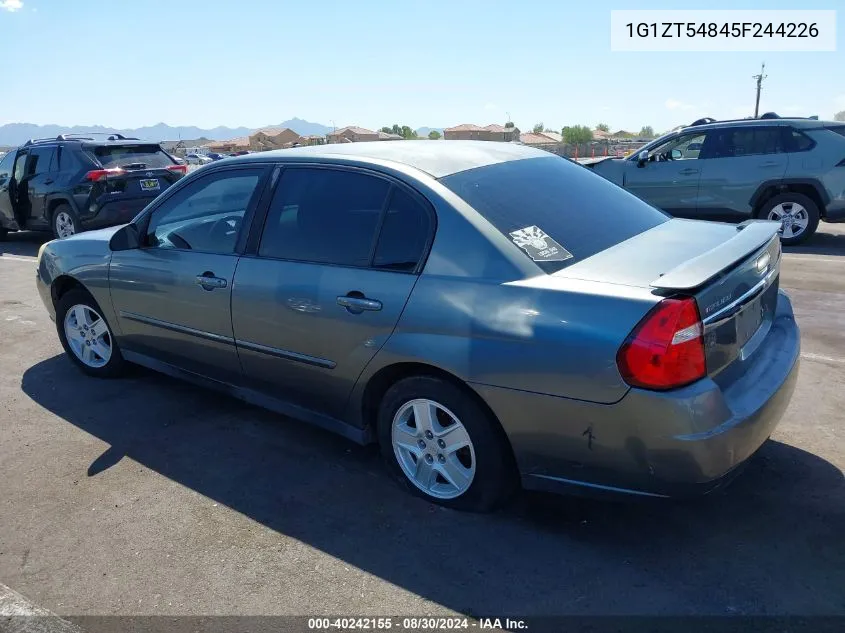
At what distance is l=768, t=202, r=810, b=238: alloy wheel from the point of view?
9.32 metres

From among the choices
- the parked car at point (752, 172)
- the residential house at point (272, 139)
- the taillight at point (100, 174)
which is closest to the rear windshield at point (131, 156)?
the taillight at point (100, 174)

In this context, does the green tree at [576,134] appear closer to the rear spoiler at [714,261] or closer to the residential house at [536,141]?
the residential house at [536,141]

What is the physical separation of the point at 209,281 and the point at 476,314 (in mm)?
1795

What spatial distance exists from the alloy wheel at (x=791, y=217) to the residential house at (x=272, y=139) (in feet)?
147

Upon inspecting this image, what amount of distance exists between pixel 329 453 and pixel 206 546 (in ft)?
3.12

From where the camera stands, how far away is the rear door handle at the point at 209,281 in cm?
381

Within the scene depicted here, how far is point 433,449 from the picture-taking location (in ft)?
10.3

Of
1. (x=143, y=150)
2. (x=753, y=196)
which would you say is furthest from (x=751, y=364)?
(x=143, y=150)

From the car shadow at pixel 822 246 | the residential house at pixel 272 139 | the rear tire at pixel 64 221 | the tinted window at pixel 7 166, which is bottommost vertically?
the car shadow at pixel 822 246

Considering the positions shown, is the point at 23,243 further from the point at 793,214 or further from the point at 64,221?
the point at 793,214

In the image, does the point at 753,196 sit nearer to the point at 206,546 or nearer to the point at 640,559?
the point at 640,559

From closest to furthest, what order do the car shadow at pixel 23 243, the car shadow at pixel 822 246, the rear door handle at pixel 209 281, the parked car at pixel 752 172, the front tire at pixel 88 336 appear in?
1. the rear door handle at pixel 209 281
2. the front tire at pixel 88 336
3. the car shadow at pixel 822 246
4. the parked car at pixel 752 172
5. the car shadow at pixel 23 243

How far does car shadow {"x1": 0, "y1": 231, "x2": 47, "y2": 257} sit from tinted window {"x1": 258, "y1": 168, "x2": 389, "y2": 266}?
9.08 metres

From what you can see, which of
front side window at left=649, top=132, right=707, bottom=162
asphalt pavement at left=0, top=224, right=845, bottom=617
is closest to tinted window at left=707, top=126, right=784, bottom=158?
front side window at left=649, top=132, right=707, bottom=162
